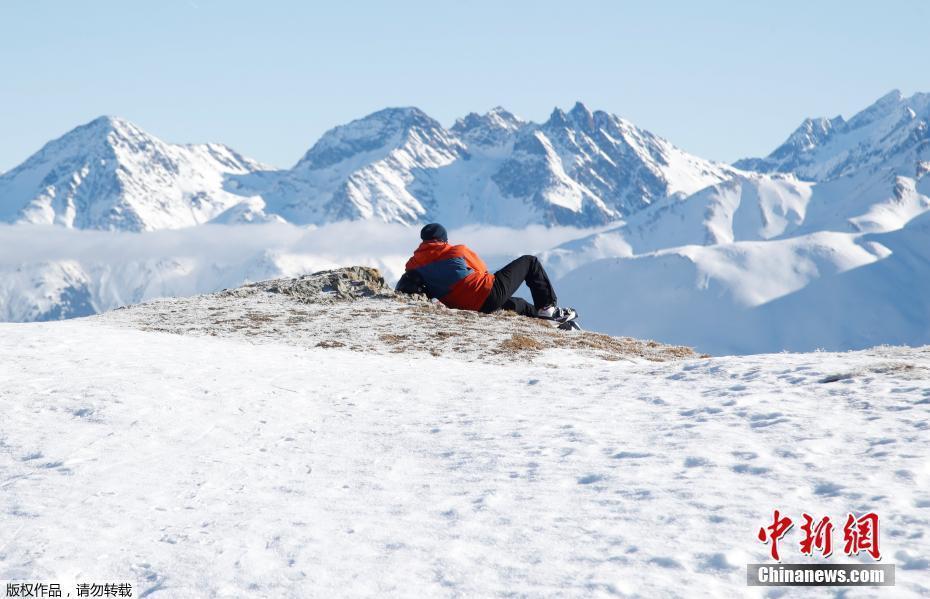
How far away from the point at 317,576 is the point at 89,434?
4906 mm

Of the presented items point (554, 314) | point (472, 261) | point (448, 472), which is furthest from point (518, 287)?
point (448, 472)

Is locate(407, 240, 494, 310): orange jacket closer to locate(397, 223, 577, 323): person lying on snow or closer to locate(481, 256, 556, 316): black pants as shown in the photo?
locate(397, 223, 577, 323): person lying on snow

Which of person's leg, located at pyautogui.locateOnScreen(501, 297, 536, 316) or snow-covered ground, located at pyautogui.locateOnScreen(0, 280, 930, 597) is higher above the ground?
person's leg, located at pyautogui.locateOnScreen(501, 297, 536, 316)

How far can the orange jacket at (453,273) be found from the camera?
19391mm

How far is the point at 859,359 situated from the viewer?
42.5 ft

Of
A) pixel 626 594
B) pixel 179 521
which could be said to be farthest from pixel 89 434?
pixel 626 594

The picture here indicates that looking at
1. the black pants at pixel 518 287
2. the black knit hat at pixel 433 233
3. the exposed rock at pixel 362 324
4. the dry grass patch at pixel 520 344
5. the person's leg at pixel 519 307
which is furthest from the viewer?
the person's leg at pixel 519 307

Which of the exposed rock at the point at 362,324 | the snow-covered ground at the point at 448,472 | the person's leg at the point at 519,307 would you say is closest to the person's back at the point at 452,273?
the exposed rock at the point at 362,324

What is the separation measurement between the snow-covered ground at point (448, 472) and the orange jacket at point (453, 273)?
17.3 feet

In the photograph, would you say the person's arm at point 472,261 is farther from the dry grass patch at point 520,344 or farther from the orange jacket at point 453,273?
the dry grass patch at point 520,344

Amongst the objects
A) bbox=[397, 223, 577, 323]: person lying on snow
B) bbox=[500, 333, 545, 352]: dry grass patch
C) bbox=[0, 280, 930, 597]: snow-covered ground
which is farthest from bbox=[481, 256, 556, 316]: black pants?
bbox=[0, 280, 930, 597]: snow-covered ground

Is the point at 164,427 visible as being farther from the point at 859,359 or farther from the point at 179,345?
the point at 859,359

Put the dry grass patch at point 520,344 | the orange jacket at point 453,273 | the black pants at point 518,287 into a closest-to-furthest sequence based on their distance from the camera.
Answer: the dry grass patch at point 520,344 → the orange jacket at point 453,273 → the black pants at point 518,287

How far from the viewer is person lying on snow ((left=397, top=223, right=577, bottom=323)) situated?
19422 millimetres
